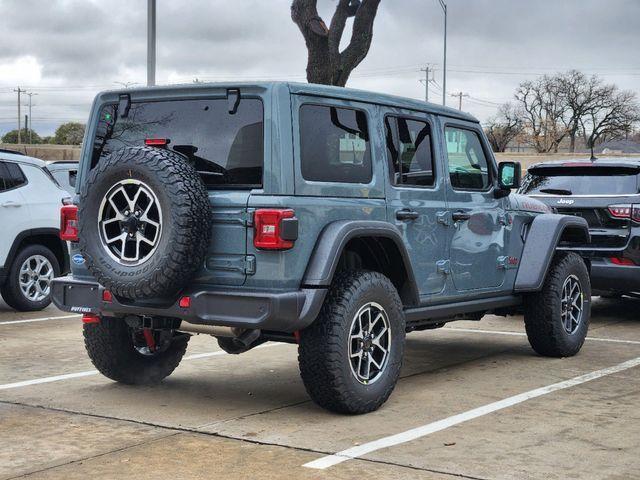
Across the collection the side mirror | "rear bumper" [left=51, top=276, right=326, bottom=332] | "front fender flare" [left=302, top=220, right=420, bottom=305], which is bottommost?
"rear bumper" [left=51, top=276, right=326, bottom=332]

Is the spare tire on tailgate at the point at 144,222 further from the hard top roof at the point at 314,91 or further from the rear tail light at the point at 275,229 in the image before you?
the hard top roof at the point at 314,91

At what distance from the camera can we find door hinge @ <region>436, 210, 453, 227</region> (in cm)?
721

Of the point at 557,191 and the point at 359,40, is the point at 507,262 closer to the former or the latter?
the point at 557,191

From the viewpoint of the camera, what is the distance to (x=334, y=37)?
23250 millimetres

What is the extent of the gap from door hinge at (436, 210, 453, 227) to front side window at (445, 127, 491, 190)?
0.29m

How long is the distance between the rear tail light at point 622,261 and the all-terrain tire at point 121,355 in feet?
16.4

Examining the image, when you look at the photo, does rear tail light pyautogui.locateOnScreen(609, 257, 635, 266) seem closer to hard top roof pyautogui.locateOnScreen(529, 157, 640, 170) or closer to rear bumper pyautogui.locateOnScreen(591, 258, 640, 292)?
rear bumper pyautogui.locateOnScreen(591, 258, 640, 292)

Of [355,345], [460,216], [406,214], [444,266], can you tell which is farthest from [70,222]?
[460,216]

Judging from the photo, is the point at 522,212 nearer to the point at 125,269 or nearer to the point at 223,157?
the point at 223,157

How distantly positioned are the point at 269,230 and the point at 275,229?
4 cm

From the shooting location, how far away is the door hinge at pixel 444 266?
720cm

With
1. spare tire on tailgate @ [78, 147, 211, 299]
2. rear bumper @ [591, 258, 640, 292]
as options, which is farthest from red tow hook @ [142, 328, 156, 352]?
rear bumper @ [591, 258, 640, 292]

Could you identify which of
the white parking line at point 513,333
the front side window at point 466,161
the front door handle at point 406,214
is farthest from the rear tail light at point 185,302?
the white parking line at point 513,333

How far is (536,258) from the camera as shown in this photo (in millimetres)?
8320
